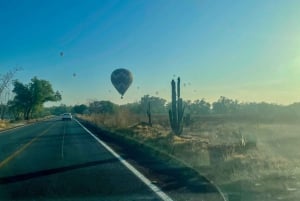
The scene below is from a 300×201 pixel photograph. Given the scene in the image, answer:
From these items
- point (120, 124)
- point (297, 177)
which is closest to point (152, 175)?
point (297, 177)

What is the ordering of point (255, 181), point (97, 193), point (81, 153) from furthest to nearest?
1. point (81, 153)
2. point (255, 181)
3. point (97, 193)

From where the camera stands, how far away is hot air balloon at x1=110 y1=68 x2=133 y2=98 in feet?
167

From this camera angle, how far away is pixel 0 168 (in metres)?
15.4

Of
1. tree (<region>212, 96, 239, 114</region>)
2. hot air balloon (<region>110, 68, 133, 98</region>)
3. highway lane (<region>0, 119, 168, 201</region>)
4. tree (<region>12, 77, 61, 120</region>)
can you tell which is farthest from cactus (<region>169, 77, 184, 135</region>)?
tree (<region>212, 96, 239, 114</region>)

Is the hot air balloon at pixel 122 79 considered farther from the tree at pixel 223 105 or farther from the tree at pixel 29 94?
the tree at pixel 223 105

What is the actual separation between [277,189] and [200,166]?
174 inches

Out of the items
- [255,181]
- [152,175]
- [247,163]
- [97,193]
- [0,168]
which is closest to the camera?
[97,193]

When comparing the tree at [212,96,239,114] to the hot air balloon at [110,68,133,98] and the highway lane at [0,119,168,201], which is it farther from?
the highway lane at [0,119,168,201]

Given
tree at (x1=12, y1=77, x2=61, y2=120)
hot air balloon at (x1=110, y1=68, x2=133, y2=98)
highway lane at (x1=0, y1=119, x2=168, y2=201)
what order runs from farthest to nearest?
tree at (x1=12, y1=77, x2=61, y2=120)
hot air balloon at (x1=110, y1=68, x2=133, y2=98)
highway lane at (x1=0, y1=119, x2=168, y2=201)

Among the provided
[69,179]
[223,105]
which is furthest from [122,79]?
[223,105]

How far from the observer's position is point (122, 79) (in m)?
51.0

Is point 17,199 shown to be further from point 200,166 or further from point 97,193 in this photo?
point 200,166

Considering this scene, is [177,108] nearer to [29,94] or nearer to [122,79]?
[122,79]

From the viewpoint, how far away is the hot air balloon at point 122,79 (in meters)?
51.0
